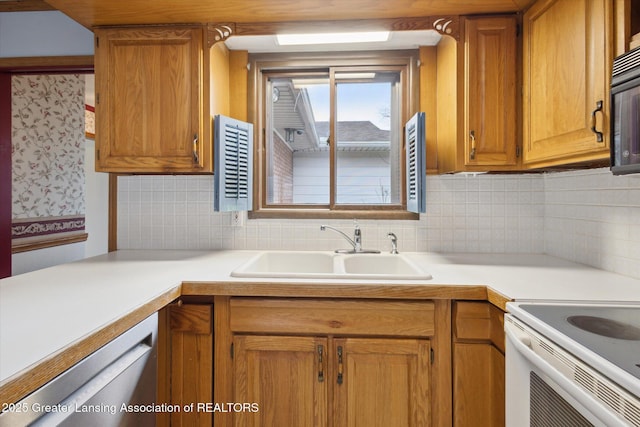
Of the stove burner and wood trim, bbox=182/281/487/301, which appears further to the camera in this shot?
wood trim, bbox=182/281/487/301

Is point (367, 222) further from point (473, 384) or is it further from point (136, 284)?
point (136, 284)

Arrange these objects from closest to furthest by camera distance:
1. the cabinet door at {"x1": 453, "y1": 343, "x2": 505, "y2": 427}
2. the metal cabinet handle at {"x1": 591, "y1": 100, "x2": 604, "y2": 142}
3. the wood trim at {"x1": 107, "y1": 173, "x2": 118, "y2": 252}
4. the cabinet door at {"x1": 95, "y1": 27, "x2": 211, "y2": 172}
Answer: the metal cabinet handle at {"x1": 591, "y1": 100, "x2": 604, "y2": 142}, the cabinet door at {"x1": 453, "y1": 343, "x2": 505, "y2": 427}, the cabinet door at {"x1": 95, "y1": 27, "x2": 211, "y2": 172}, the wood trim at {"x1": 107, "y1": 173, "x2": 118, "y2": 252}

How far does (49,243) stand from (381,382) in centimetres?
304

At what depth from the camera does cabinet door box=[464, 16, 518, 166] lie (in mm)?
1636

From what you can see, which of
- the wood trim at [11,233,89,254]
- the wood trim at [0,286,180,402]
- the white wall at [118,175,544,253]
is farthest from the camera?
the wood trim at [11,233,89,254]

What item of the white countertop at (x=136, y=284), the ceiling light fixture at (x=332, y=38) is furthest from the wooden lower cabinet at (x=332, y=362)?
the ceiling light fixture at (x=332, y=38)

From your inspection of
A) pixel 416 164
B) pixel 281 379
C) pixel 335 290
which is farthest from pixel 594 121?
pixel 281 379

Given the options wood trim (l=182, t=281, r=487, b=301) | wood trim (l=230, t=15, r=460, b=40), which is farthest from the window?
wood trim (l=182, t=281, r=487, b=301)

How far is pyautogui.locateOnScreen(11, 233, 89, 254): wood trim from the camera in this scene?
2.60 m

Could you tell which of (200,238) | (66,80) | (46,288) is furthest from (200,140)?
Answer: (66,80)

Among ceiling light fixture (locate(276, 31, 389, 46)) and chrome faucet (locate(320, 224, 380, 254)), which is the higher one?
ceiling light fixture (locate(276, 31, 389, 46))

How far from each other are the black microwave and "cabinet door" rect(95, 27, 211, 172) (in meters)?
1.63

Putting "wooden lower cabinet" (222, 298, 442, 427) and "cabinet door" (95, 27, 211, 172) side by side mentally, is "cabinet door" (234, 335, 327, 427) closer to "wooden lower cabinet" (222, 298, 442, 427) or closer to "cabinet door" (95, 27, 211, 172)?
"wooden lower cabinet" (222, 298, 442, 427)

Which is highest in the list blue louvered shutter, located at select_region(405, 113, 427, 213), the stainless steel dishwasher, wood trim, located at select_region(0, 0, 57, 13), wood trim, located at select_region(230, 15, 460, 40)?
wood trim, located at select_region(0, 0, 57, 13)
